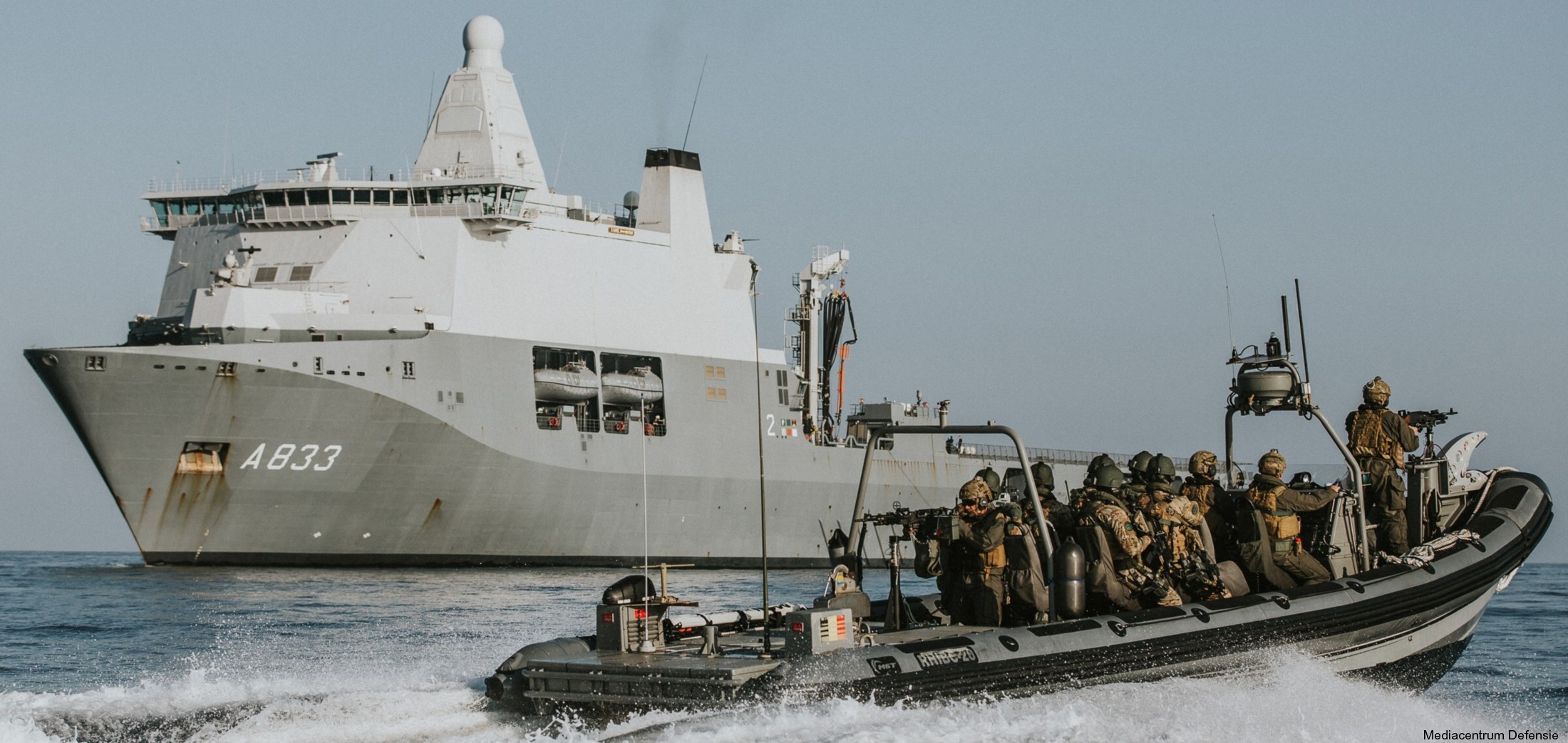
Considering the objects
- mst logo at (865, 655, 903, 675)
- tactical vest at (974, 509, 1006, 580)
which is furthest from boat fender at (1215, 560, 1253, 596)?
mst logo at (865, 655, 903, 675)

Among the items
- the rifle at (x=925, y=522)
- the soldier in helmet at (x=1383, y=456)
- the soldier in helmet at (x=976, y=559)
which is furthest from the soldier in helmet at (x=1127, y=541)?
the soldier in helmet at (x=1383, y=456)

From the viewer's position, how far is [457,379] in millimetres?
29016

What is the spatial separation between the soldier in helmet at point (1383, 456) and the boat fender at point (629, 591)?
6164mm

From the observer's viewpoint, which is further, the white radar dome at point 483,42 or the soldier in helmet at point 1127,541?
the white radar dome at point 483,42

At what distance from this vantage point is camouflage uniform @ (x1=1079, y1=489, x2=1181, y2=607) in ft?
36.9

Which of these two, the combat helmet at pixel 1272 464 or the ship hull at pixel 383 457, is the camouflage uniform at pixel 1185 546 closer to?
the combat helmet at pixel 1272 464

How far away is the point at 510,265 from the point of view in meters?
31.3

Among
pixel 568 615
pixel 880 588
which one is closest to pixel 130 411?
pixel 568 615

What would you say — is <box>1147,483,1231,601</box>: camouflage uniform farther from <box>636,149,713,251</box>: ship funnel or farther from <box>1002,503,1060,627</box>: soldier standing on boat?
<box>636,149,713,251</box>: ship funnel

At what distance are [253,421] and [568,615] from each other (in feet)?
29.0

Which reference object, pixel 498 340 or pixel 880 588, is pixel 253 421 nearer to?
pixel 498 340

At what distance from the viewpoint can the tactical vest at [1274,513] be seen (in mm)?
11945

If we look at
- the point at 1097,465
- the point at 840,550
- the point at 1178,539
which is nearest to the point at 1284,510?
the point at 1178,539

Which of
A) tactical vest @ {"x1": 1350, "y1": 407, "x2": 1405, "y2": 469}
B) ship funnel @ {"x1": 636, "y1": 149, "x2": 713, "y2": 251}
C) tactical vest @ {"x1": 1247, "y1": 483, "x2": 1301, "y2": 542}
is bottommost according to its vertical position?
tactical vest @ {"x1": 1247, "y1": 483, "x2": 1301, "y2": 542}
